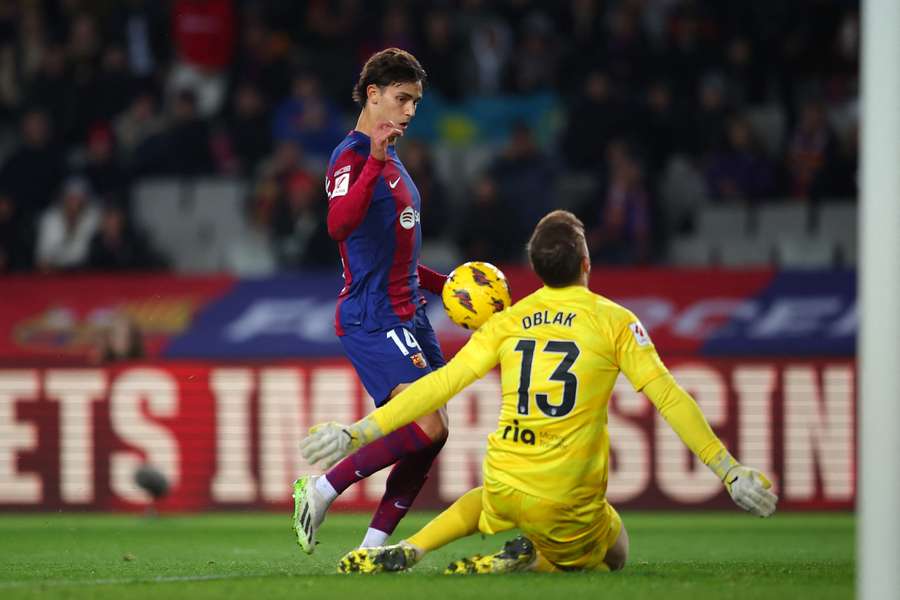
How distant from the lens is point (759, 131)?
14.6 metres

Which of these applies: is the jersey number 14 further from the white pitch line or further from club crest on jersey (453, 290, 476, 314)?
the white pitch line

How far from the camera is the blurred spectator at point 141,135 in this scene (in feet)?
48.0

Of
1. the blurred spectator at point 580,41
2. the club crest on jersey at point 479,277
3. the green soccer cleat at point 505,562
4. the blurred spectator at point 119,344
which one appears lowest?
the blurred spectator at point 119,344

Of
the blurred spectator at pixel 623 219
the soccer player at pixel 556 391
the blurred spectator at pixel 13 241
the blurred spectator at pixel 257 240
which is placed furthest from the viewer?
the blurred spectator at pixel 257 240

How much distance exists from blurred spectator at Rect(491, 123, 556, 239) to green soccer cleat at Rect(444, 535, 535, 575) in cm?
799

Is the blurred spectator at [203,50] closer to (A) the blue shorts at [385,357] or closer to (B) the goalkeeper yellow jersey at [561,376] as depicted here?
(A) the blue shorts at [385,357]

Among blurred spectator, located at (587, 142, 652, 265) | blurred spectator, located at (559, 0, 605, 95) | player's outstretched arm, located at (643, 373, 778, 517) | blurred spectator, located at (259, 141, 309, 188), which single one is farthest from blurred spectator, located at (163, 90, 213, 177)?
player's outstretched arm, located at (643, 373, 778, 517)

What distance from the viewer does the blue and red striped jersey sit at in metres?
6.50

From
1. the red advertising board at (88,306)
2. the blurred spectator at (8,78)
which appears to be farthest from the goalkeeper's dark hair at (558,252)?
the blurred spectator at (8,78)

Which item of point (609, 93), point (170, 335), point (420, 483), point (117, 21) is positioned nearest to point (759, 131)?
point (609, 93)

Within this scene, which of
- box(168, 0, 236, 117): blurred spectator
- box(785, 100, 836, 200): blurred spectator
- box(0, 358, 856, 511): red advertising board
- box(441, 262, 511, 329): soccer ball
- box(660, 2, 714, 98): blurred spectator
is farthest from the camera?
box(168, 0, 236, 117): blurred spectator

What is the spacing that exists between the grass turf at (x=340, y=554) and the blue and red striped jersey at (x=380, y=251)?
1.13 meters

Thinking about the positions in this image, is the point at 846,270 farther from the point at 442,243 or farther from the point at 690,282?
the point at 442,243

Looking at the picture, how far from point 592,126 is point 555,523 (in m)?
9.03
